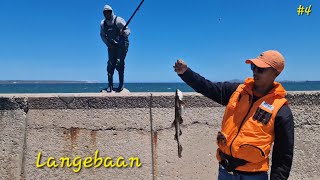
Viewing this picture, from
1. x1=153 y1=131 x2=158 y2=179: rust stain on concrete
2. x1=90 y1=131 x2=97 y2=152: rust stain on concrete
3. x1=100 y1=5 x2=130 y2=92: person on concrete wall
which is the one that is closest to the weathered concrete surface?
x1=90 y1=131 x2=97 y2=152: rust stain on concrete

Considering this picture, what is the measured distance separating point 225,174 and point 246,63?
0.93m

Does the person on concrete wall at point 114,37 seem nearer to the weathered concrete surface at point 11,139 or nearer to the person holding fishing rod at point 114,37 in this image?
the person holding fishing rod at point 114,37

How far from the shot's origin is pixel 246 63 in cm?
326

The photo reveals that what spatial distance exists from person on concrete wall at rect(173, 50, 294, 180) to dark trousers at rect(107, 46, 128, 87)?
4705 millimetres

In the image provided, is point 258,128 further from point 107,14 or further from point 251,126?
point 107,14

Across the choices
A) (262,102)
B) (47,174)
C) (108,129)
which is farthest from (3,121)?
(262,102)

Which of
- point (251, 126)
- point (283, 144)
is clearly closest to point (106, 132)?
point (251, 126)

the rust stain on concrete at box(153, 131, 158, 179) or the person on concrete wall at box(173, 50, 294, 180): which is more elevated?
the person on concrete wall at box(173, 50, 294, 180)

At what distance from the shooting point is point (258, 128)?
121 inches

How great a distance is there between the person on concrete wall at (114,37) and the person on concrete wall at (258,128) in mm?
4649

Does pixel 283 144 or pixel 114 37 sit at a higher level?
pixel 114 37

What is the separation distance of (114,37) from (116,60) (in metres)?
0.49

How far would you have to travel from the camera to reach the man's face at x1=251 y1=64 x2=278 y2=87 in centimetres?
316

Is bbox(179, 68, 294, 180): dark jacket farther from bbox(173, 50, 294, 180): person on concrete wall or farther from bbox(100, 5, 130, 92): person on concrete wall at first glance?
bbox(100, 5, 130, 92): person on concrete wall
